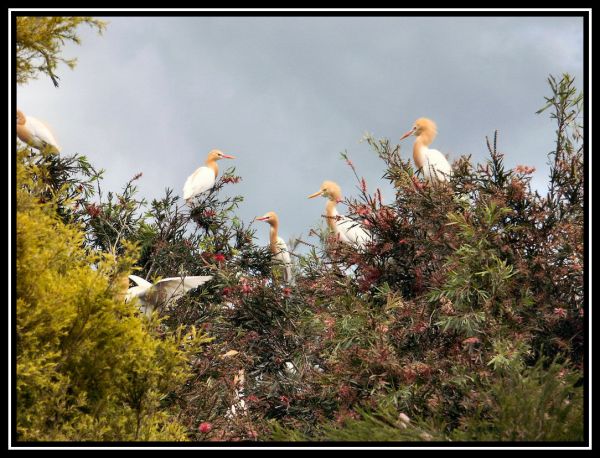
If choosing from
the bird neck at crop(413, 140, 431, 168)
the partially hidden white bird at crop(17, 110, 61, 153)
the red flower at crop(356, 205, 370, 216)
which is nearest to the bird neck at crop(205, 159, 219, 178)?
the partially hidden white bird at crop(17, 110, 61, 153)

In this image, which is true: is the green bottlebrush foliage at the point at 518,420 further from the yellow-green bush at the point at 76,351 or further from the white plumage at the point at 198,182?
the white plumage at the point at 198,182

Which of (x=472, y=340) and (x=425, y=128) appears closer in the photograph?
(x=472, y=340)

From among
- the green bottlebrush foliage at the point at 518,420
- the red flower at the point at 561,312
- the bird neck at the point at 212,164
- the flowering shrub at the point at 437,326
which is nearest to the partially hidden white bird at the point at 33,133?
the flowering shrub at the point at 437,326

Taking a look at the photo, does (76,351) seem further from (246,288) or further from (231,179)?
(231,179)

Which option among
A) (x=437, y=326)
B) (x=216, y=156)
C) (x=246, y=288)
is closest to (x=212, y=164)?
(x=216, y=156)

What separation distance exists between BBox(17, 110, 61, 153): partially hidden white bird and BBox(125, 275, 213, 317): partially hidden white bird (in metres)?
2.68

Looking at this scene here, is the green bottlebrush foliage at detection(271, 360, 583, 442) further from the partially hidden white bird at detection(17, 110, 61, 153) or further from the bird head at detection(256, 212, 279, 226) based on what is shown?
the bird head at detection(256, 212, 279, 226)

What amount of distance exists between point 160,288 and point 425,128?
486 cm

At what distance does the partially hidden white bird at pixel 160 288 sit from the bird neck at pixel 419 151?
3921 millimetres

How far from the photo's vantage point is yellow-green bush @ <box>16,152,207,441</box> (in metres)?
4.67

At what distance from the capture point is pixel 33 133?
9617mm
